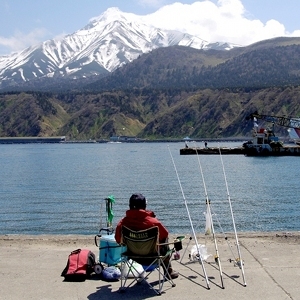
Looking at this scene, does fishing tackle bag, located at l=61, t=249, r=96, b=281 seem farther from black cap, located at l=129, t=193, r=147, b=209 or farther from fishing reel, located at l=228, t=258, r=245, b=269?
fishing reel, located at l=228, t=258, r=245, b=269

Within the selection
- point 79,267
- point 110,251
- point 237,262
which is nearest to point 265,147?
point 237,262

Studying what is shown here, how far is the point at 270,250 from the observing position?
9578 millimetres

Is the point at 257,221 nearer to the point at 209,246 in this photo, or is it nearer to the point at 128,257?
the point at 209,246

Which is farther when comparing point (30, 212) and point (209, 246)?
point (30, 212)

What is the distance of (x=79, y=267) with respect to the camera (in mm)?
8055

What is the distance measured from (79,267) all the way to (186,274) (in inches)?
63.4

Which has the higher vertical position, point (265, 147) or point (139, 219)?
point (139, 219)

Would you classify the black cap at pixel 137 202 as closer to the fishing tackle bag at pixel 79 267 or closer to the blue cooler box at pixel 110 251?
the blue cooler box at pixel 110 251

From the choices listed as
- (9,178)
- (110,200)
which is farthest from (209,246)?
(9,178)

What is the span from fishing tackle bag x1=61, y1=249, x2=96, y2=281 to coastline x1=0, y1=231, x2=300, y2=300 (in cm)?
13

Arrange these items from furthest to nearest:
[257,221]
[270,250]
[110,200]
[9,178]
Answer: [9,178]
[257,221]
[110,200]
[270,250]

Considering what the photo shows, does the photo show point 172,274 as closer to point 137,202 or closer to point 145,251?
point 145,251

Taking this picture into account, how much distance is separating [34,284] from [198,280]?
7.70 feet

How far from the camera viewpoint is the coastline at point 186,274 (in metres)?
7.19
